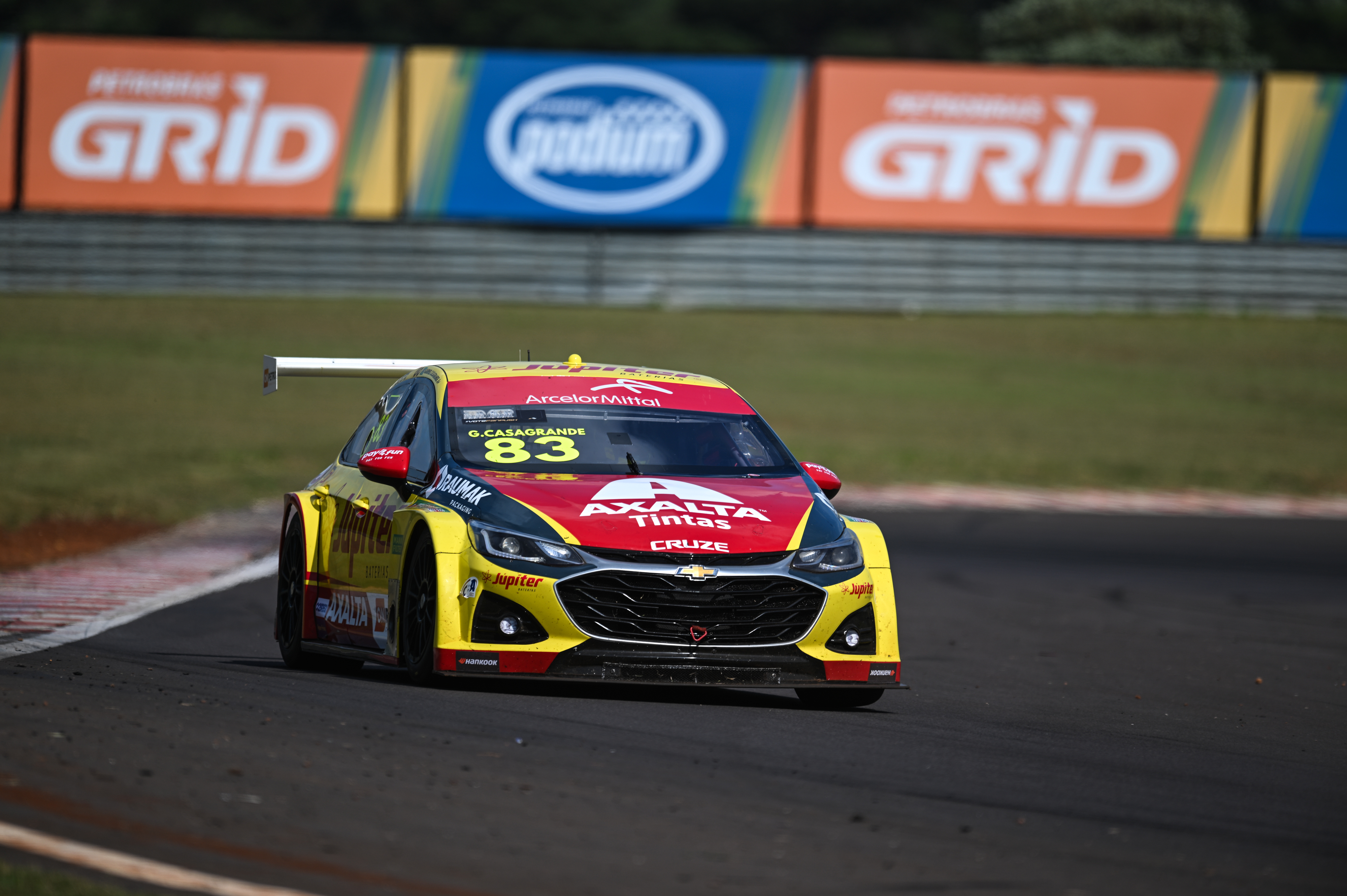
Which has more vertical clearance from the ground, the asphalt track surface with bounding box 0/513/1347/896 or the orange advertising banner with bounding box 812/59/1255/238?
the orange advertising banner with bounding box 812/59/1255/238

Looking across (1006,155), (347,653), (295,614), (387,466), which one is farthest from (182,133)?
(387,466)

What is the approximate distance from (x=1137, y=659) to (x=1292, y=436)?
19150 millimetres

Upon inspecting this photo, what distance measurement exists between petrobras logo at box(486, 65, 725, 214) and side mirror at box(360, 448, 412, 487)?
25.8 meters

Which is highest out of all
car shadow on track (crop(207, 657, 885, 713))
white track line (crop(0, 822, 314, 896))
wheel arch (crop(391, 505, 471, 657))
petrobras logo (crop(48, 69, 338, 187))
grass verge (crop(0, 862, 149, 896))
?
petrobras logo (crop(48, 69, 338, 187))

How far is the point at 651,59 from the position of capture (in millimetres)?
34625

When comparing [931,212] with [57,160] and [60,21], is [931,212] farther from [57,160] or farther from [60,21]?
[60,21]

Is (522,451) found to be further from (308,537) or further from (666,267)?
Answer: (666,267)

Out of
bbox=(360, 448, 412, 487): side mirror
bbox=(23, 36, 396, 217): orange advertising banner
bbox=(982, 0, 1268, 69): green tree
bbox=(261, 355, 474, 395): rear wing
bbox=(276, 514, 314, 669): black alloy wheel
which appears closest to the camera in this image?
bbox=(360, 448, 412, 487): side mirror

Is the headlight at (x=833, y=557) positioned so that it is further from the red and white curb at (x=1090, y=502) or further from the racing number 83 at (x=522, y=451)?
the red and white curb at (x=1090, y=502)

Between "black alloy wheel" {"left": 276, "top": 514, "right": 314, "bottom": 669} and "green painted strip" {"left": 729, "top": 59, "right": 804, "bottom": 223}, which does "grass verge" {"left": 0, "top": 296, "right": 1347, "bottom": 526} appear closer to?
"green painted strip" {"left": 729, "top": 59, "right": 804, "bottom": 223}

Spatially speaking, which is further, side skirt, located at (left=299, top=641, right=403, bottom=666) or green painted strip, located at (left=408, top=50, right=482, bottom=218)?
green painted strip, located at (left=408, top=50, right=482, bottom=218)

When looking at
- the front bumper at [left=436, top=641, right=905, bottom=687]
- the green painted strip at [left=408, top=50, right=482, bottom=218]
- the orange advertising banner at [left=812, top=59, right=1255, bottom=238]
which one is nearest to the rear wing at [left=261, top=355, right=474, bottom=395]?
the front bumper at [left=436, top=641, right=905, bottom=687]

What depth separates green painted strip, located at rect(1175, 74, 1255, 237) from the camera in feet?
116

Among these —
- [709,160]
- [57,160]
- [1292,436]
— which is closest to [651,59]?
[709,160]
